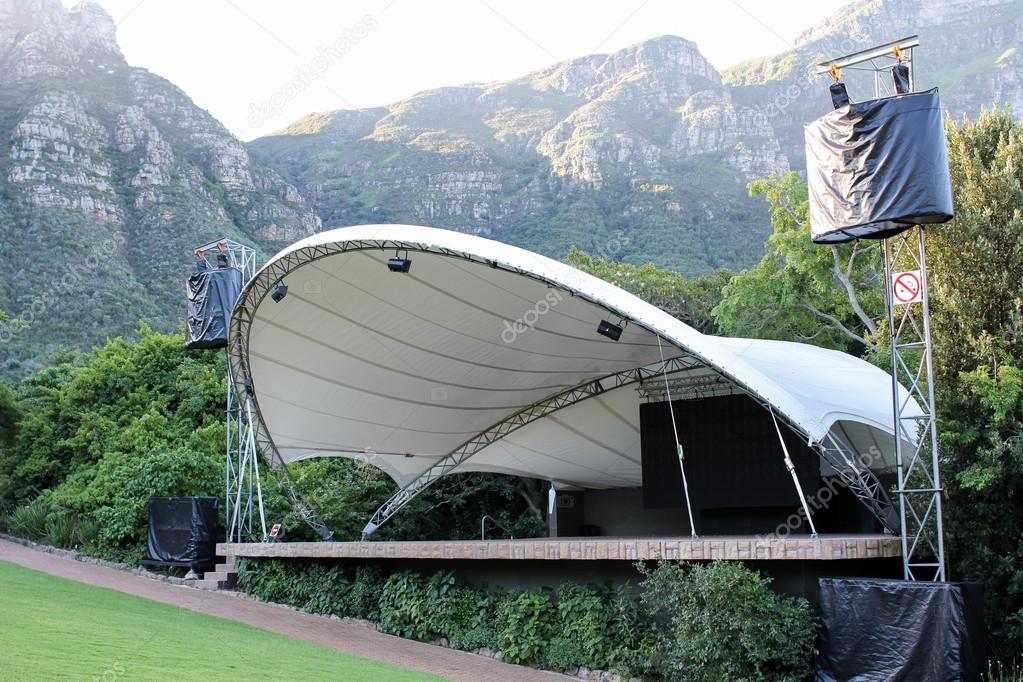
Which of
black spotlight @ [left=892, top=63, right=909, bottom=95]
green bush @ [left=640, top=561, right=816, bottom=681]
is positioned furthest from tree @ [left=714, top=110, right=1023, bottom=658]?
green bush @ [left=640, top=561, right=816, bottom=681]

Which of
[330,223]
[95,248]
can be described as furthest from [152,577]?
[330,223]

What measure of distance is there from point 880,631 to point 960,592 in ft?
2.56

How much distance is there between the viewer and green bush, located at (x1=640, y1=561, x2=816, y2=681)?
8.36 metres

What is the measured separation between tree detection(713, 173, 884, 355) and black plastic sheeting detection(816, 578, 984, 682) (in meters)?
10.9

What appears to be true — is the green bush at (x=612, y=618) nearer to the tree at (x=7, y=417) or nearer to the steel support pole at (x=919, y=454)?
the steel support pole at (x=919, y=454)

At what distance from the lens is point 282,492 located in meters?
18.3

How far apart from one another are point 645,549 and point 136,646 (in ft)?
16.3

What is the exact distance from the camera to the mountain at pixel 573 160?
144 feet

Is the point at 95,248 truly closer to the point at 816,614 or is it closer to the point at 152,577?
the point at 152,577

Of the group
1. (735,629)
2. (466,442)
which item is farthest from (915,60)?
(735,629)

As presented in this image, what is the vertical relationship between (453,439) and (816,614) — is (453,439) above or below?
above

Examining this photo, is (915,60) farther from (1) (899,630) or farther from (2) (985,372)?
(1) (899,630)

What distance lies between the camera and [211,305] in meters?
15.9

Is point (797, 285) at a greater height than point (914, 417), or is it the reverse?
→ point (797, 285)
